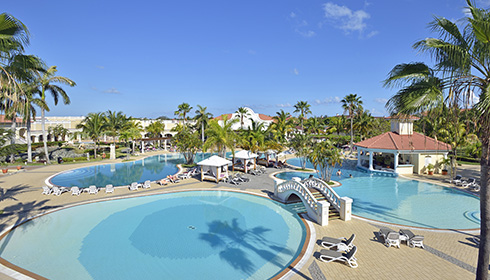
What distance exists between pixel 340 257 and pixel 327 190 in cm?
694

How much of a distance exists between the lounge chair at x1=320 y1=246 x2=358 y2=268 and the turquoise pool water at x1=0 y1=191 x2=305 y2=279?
122cm

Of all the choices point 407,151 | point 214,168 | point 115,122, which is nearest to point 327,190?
point 214,168

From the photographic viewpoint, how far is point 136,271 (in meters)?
9.25

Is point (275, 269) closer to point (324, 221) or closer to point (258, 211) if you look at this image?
point (324, 221)

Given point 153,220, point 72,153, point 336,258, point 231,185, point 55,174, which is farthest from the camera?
point 72,153

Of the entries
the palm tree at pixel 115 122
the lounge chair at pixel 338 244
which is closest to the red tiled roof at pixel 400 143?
the lounge chair at pixel 338 244

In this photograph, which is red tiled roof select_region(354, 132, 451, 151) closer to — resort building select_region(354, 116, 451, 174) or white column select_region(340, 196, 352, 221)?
resort building select_region(354, 116, 451, 174)

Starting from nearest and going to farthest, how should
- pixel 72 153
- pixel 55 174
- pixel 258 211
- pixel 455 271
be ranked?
pixel 455 271
pixel 258 211
pixel 55 174
pixel 72 153

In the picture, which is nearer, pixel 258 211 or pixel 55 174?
pixel 258 211

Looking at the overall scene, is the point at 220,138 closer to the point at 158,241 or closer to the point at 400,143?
the point at 158,241

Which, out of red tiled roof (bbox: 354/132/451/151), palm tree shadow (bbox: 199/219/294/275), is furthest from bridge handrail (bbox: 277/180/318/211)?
red tiled roof (bbox: 354/132/451/151)

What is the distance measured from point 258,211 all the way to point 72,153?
40400 mm

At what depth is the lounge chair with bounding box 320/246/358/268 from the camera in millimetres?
9120

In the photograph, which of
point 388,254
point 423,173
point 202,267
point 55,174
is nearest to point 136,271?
point 202,267
